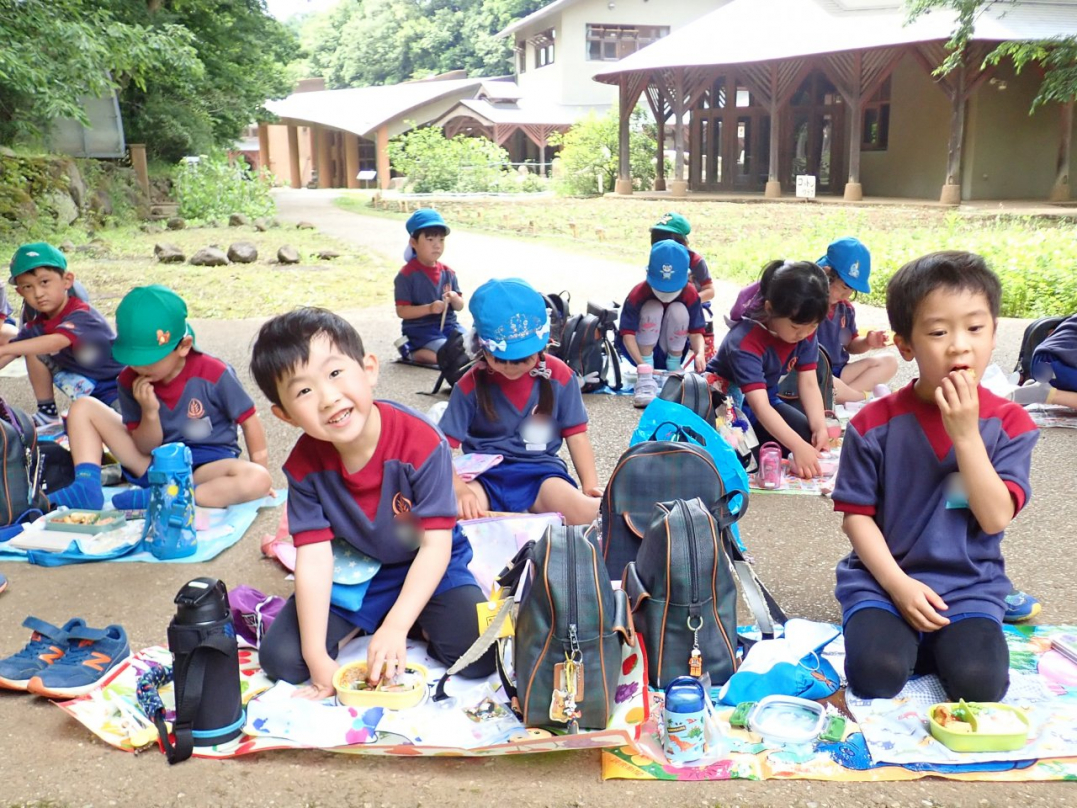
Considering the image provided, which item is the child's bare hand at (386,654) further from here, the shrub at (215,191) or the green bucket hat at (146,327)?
the shrub at (215,191)

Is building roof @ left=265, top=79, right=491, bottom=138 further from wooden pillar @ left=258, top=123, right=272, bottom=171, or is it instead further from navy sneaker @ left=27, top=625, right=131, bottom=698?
navy sneaker @ left=27, top=625, right=131, bottom=698

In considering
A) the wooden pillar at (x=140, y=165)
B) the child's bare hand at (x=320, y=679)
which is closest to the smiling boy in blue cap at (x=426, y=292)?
the child's bare hand at (x=320, y=679)

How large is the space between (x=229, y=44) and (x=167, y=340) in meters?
20.6

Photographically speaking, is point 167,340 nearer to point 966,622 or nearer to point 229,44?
point 966,622

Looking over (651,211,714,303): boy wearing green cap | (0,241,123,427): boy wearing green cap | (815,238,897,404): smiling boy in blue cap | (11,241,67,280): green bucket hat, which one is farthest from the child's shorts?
(651,211,714,303): boy wearing green cap

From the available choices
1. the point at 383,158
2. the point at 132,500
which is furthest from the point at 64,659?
the point at 383,158

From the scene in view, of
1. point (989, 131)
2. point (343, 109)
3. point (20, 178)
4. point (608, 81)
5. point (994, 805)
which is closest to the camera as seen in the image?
point (994, 805)

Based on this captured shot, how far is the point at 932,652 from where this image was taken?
2672 millimetres

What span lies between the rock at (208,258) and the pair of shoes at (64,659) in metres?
10.9

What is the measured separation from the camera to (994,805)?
2229mm

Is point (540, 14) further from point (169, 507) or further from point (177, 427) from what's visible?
point (169, 507)

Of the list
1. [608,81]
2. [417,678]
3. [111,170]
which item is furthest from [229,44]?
[417,678]

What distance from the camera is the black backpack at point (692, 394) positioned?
4.08 metres

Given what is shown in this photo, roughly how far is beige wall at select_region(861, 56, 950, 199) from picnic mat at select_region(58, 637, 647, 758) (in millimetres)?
18252
